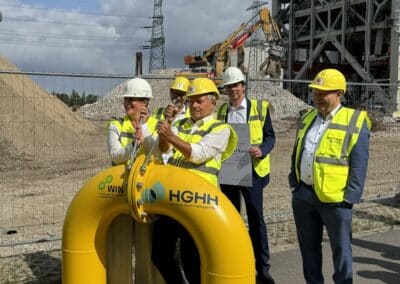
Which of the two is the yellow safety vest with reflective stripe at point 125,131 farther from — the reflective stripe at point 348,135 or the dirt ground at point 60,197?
→ the dirt ground at point 60,197

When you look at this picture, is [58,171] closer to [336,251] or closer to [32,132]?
[32,132]

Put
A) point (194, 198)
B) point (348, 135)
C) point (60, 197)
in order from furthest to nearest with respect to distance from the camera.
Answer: point (60, 197) → point (348, 135) → point (194, 198)

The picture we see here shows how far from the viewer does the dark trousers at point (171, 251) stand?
144 inches

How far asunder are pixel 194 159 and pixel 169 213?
0.43 metres

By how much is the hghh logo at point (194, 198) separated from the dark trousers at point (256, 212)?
1672mm

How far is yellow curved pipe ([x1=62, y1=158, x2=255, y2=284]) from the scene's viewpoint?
3.24m

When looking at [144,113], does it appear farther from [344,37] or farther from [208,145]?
[344,37]

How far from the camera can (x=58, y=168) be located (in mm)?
15398

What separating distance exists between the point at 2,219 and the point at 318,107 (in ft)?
22.2

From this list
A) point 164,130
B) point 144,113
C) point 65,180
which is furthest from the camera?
point 65,180

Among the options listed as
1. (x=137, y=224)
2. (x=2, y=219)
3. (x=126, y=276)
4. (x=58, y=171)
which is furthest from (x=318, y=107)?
(x=58, y=171)

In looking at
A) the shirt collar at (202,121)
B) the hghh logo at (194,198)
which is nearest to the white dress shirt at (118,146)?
the shirt collar at (202,121)

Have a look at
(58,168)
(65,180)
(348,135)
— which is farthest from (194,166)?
(58,168)

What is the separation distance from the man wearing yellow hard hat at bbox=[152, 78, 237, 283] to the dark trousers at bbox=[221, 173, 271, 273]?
3.81ft
